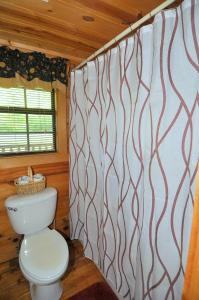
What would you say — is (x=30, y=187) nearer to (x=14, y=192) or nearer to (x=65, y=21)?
(x=14, y=192)

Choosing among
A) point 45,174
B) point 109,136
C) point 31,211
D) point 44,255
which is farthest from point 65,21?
point 44,255

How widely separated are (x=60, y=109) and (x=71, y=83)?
0.29 meters

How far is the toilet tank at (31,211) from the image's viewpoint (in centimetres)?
146

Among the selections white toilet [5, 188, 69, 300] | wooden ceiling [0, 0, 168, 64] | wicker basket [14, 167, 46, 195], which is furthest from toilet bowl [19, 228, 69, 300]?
wooden ceiling [0, 0, 168, 64]

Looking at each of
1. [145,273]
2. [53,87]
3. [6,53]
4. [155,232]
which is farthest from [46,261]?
[6,53]

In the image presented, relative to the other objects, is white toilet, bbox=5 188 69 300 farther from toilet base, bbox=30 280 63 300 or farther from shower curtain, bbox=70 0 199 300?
shower curtain, bbox=70 0 199 300

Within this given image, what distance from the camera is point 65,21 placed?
4.00ft

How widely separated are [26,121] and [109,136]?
916mm

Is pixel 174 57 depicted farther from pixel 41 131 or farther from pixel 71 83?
pixel 41 131

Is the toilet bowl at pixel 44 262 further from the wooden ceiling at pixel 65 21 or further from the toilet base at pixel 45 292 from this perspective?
the wooden ceiling at pixel 65 21

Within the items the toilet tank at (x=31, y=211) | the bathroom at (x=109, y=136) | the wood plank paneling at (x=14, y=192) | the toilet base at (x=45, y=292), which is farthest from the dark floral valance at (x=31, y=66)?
the toilet base at (x=45, y=292)

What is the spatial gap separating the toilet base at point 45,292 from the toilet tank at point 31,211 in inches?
16.3

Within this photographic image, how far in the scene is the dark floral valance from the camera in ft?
4.90

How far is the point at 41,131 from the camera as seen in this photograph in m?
1.86
